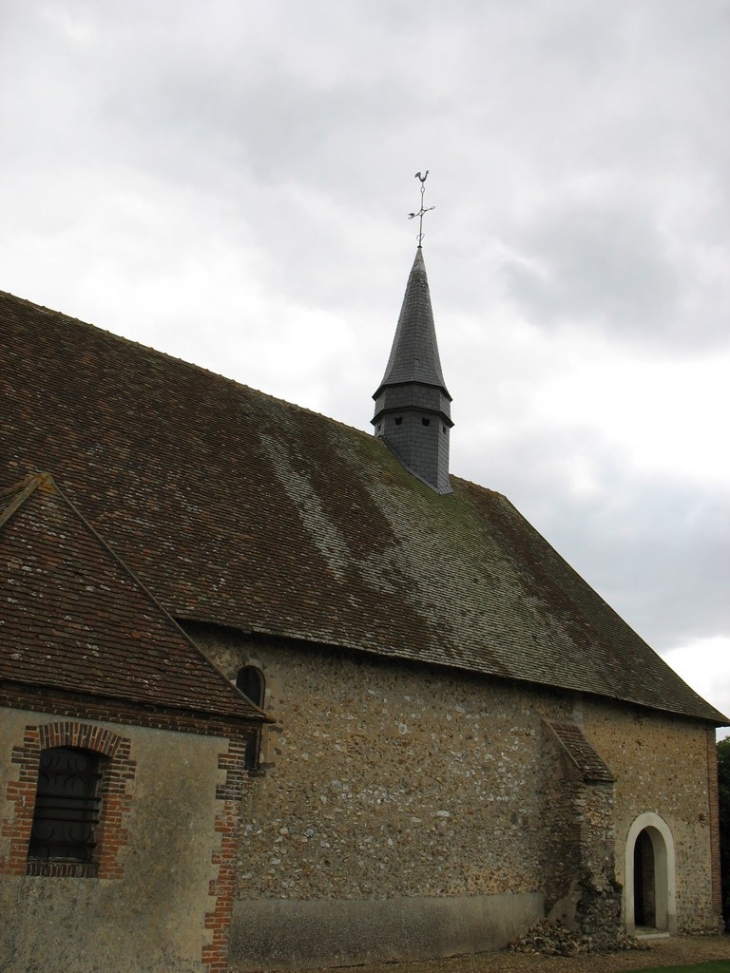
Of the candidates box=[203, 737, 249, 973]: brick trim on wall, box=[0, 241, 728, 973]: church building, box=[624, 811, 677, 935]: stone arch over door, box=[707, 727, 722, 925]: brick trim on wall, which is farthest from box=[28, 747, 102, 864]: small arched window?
box=[707, 727, 722, 925]: brick trim on wall

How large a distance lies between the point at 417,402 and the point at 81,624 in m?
14.0

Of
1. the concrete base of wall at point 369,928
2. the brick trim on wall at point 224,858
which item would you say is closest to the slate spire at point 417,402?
the concrete base of wall at point 369,928

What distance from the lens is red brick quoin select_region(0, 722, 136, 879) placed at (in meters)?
7.51

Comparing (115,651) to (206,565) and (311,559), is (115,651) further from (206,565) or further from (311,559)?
(311,559)

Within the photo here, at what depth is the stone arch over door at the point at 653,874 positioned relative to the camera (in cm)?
1717

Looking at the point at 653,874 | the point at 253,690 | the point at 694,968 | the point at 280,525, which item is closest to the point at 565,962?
the point at 694,968

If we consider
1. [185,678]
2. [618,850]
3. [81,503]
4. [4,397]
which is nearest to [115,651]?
[185,678]

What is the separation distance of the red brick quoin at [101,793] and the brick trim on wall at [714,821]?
1496 cm

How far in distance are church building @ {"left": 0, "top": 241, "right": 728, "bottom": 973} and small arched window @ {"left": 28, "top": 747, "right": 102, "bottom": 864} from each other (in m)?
0.02

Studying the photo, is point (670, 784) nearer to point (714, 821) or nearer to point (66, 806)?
point (714, 821)

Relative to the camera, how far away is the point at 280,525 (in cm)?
1434

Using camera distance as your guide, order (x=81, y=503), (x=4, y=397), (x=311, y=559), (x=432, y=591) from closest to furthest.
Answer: (x=81, y=503) → (x=4, y=397) → (x=311, y=559) → (x=432, y=591)

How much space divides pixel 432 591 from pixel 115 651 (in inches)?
315

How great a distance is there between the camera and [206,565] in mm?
12312
